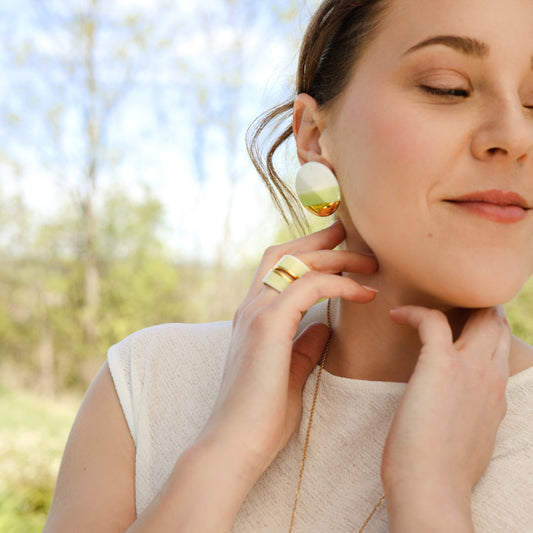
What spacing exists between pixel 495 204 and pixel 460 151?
148mm

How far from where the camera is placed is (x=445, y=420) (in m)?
1.26

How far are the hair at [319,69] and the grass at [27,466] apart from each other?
5.93 metres

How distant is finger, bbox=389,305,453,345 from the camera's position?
1366 mm

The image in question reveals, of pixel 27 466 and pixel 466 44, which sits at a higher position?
pixel 466 44

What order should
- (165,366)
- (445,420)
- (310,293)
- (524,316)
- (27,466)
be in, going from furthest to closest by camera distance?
(524,316) < (27,466) < (165,366) < (310,293) < (445,420)

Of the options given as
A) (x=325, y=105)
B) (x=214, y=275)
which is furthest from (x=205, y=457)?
(x=214, y=275)

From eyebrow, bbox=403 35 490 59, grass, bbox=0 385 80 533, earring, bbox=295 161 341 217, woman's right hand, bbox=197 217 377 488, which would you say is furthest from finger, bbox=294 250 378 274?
grass, bbox=0 385 80 533

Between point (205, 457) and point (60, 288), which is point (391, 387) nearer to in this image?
point (205, 457)

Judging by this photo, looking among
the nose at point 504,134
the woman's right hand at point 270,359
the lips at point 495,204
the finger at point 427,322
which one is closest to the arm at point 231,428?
the woman's right hand at point 270,359

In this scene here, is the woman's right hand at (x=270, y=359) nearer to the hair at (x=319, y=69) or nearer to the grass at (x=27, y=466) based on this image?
the hair at (x=319, y=69)

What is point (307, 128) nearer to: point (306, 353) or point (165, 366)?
point (306, 353)

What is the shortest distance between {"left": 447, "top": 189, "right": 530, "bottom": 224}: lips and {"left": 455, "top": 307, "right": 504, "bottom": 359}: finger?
241mm

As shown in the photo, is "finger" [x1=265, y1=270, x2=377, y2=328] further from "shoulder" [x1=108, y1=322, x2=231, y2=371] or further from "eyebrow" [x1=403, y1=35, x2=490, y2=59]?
"eyebrow" [x1=403, y1=35, x2=490, y2=59]

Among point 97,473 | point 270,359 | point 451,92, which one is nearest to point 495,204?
point 451,92
